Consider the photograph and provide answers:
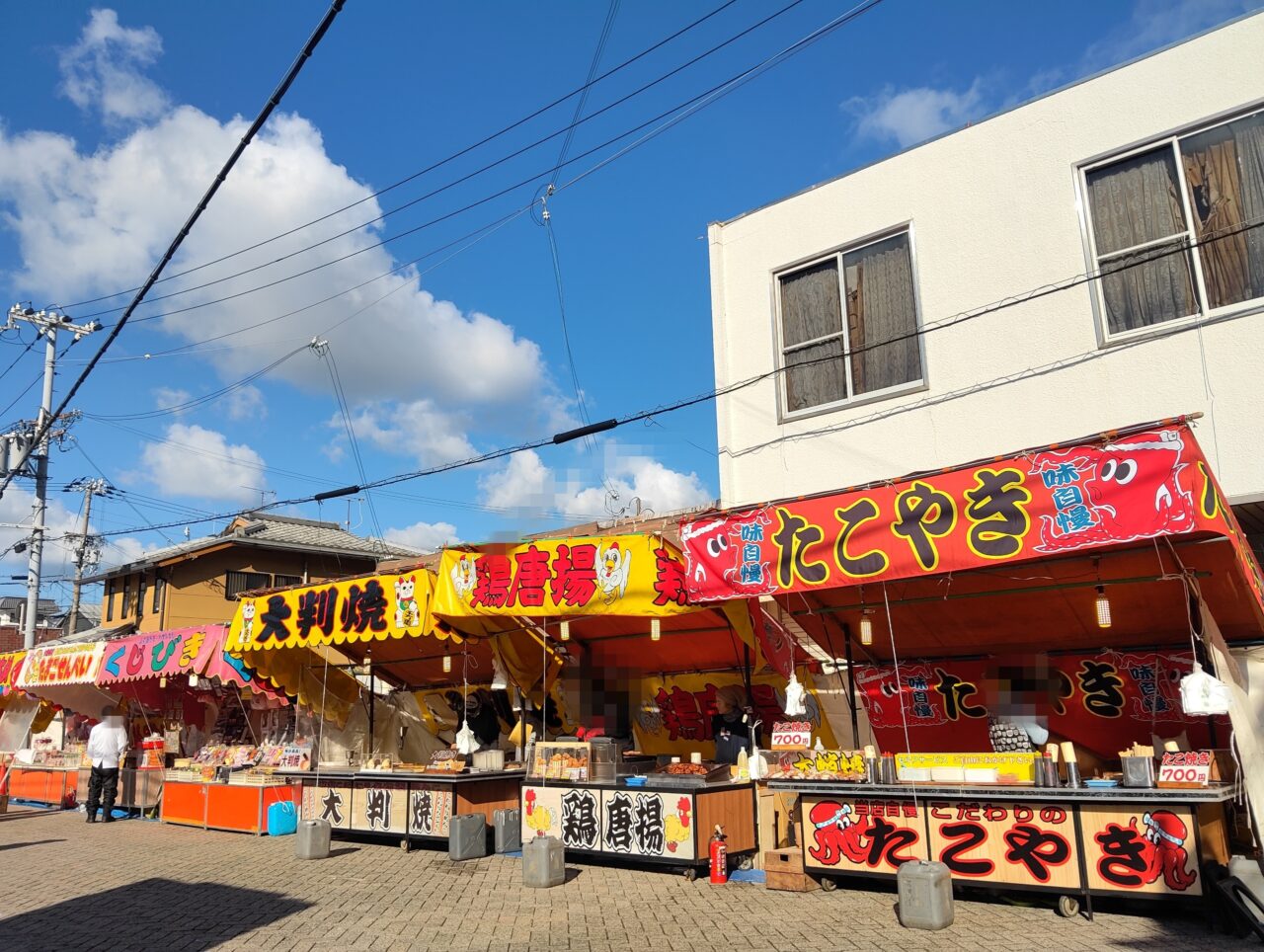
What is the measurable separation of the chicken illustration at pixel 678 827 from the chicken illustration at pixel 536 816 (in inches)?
70.8

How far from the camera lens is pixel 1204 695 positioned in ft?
23.7

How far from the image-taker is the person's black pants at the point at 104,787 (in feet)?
58.8

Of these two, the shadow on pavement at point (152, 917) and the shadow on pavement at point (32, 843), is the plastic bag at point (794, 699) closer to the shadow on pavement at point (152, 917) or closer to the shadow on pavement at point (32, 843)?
the shadow on pavement at point (152, 917)

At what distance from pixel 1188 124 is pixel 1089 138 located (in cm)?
96

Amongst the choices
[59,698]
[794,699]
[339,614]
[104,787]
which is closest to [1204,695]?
[794,699]

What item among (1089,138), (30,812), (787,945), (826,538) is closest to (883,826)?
(787,945)

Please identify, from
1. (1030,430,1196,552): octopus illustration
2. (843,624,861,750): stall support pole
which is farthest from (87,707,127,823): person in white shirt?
(1030,430,1196,552): octopus illustration

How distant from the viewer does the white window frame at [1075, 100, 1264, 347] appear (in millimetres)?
9180

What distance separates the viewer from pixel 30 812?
805 inches

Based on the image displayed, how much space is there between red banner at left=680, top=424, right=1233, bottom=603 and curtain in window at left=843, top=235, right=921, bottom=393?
3.23m

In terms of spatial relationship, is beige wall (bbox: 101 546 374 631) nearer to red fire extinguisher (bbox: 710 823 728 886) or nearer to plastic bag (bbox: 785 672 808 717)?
red fire extinguisher (bbox: 710 823 728 886)

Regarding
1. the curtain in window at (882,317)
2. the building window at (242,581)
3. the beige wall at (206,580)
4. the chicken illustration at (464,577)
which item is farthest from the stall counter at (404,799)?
the building window at (242,581)

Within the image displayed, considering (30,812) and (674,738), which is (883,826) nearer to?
(674,738)

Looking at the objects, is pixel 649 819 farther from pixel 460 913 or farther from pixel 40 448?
pixel 40 448
